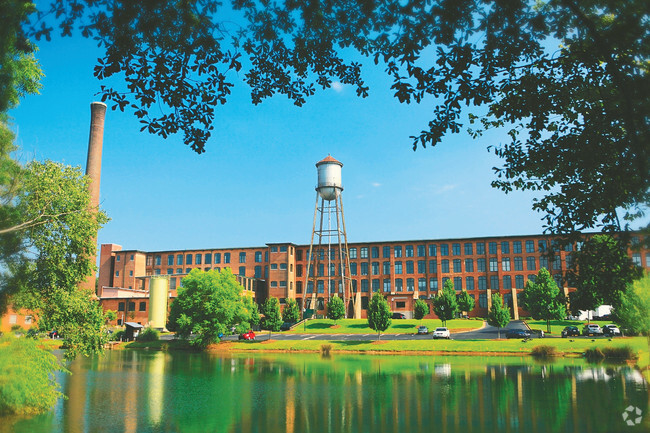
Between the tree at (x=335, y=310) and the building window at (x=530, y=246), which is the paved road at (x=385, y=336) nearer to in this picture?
the tree at (x=335, y=310)

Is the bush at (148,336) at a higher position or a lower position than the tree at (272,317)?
lower

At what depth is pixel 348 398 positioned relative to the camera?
21469 millimetres

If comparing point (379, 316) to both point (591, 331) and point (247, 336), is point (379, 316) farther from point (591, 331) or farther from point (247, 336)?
point (591, 331)

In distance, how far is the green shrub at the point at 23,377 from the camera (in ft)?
56.3

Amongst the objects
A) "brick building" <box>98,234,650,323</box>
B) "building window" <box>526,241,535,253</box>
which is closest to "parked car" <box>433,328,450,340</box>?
"brick building" <box>98,234,650,323</box>

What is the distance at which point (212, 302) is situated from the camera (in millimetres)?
49000

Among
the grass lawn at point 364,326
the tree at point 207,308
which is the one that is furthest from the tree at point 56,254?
the grass lawn at point 364,326

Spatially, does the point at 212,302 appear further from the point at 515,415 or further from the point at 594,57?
the point at 594,57

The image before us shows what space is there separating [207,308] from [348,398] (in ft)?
96.1

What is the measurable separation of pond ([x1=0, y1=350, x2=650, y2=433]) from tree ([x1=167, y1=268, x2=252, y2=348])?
44.1ft

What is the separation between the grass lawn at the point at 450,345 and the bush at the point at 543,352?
1.42ft

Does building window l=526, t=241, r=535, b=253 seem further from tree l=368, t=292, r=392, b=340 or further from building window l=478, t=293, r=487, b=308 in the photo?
tree l=368, t=292, r=392, b=340

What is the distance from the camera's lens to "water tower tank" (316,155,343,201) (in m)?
71.1

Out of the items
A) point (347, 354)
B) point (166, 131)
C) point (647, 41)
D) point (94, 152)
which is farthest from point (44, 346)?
point (94, 152)
